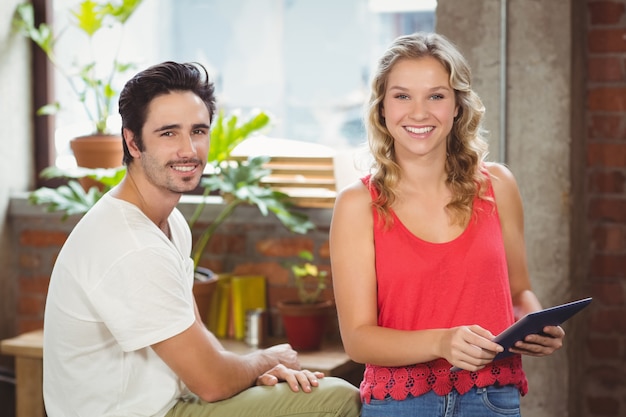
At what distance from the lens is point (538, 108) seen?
2.94m

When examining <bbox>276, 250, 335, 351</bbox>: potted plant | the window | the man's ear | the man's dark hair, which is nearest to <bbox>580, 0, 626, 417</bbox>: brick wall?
the window

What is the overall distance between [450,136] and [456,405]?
2.12ft

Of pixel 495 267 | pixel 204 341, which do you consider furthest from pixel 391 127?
pixel 204 341

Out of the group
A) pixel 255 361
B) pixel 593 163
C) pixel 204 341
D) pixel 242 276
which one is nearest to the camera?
pixel 204 341

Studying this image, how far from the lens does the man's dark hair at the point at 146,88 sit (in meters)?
2.21

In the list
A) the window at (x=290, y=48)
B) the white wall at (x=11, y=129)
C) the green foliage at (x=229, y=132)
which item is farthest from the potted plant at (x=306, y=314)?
the white wall at (x=11, y=129)

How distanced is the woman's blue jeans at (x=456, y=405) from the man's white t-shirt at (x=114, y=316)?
1.71 feet

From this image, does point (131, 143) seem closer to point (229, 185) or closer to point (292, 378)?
point (292, 378)

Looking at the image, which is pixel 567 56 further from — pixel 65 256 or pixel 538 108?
pixel 65 256

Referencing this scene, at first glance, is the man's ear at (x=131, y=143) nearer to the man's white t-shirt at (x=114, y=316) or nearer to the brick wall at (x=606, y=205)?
the man's white t-shirt at (x=114, y=316)

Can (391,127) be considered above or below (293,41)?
below

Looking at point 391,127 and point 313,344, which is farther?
point 313,344

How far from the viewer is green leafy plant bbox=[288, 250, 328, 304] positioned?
3.29 meters

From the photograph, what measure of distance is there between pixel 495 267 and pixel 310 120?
165cm
